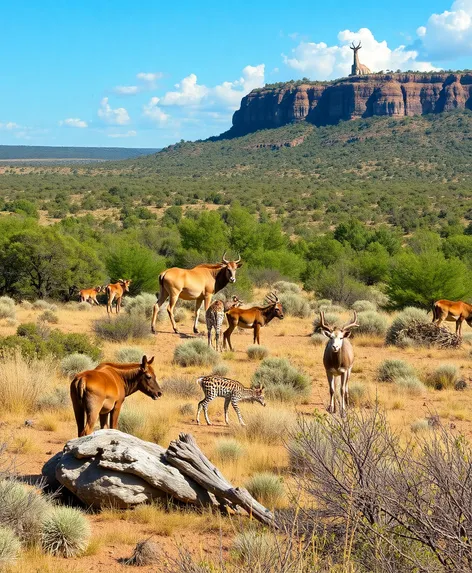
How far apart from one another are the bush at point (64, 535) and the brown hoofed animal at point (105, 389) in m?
1.71

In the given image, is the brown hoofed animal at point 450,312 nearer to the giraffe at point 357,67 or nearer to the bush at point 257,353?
the bush at point 257,353

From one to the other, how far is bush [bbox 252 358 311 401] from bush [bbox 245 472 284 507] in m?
5.49

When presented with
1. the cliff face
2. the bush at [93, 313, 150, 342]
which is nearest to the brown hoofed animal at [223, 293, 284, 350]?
the bush at [93, 313, 150, 342]

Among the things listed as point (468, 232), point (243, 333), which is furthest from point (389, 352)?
point (468, 232)

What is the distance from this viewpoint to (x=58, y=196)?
7431 centimetres

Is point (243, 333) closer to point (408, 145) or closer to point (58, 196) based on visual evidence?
point (58, 196)

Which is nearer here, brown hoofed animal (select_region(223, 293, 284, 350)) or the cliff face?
brown hoofed animal (select_region(223, 293, 284, 350))

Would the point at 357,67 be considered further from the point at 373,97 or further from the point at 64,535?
the point at 64,535

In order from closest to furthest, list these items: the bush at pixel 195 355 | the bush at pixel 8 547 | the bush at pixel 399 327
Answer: the bush at pixel 8 547 < the bush at pixel 195 355 < the bush at pixel 399 327

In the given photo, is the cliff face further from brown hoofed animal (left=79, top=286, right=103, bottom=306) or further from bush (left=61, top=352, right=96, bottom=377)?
bush (left=61, top=352, right=96, bottom=377)

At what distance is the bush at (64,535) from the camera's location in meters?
6.08

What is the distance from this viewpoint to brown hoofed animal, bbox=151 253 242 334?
1994 centimetres

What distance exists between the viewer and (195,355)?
54.0 feet

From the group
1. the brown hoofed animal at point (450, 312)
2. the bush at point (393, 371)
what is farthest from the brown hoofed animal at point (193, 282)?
the brown hoofed animal at point (450, 312)
